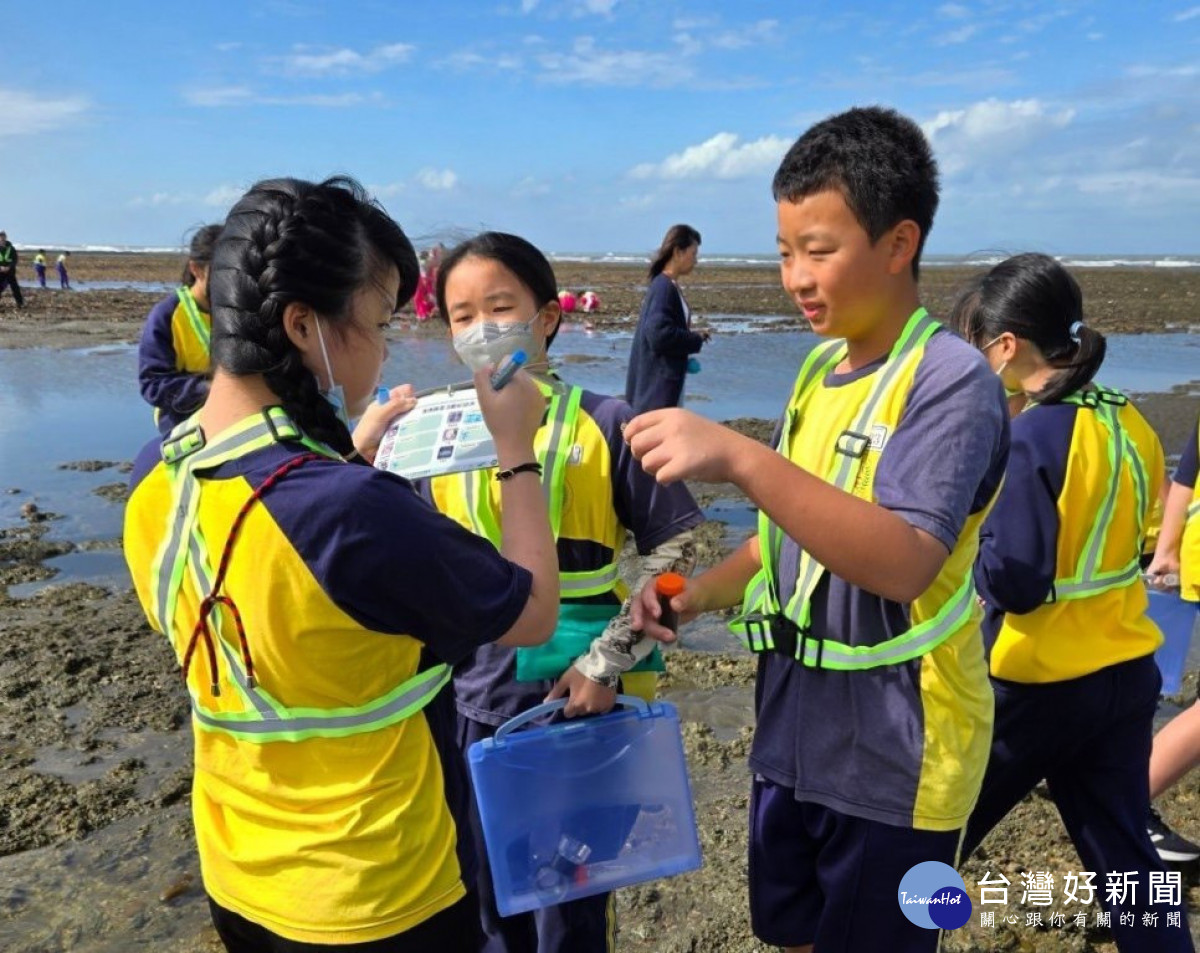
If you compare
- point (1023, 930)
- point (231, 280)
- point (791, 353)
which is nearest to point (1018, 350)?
point (1023, 930)

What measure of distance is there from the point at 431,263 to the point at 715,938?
7.61 ft

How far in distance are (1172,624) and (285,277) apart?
3312 mm

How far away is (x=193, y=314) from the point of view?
17.7ft

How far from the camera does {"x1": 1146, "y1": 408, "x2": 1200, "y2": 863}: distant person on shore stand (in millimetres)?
3332

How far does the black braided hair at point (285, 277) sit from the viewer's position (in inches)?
61.9

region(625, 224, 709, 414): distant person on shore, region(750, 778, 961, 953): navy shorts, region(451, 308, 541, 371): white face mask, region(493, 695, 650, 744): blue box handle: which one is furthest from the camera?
region(625, 224, 709, 414): distant person on shore

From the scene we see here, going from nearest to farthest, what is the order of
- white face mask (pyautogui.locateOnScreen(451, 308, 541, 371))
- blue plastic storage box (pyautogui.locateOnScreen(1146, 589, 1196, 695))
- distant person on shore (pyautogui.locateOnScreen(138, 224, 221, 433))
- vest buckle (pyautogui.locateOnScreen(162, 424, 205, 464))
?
vest buckle (pyautogui.locateOnScreen(162, 424, 205, 464)), white face mask (pyautogui.locateOnScreen(451, 308, 541, 371)), blue plastic storage box (pyautogui.locateOnScreen(1146, 589, 1196, 695)), distant person on shore (pyautogui.locateOnScreen(138, 224, 221, 433))

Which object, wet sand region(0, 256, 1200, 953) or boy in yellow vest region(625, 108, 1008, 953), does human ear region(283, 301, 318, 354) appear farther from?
wet sand region(0, 256, 1200, 953)

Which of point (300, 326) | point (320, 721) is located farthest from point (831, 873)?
point (300, 326)

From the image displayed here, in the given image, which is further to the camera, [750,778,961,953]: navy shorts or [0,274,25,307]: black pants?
[0,274,25,307]: black pants

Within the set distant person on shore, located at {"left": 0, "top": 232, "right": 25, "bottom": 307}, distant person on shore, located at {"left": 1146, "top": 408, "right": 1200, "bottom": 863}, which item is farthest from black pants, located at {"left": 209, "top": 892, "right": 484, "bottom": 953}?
distant person on shore, located at {"left": 0, "top": 232, "right": 25, "bottom": 307}

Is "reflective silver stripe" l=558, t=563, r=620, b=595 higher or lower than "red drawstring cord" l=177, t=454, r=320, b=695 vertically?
lower

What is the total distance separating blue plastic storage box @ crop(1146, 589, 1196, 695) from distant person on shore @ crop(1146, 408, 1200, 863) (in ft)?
Answer: 0.19

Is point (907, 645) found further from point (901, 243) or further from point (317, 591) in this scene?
point (317, 591)
